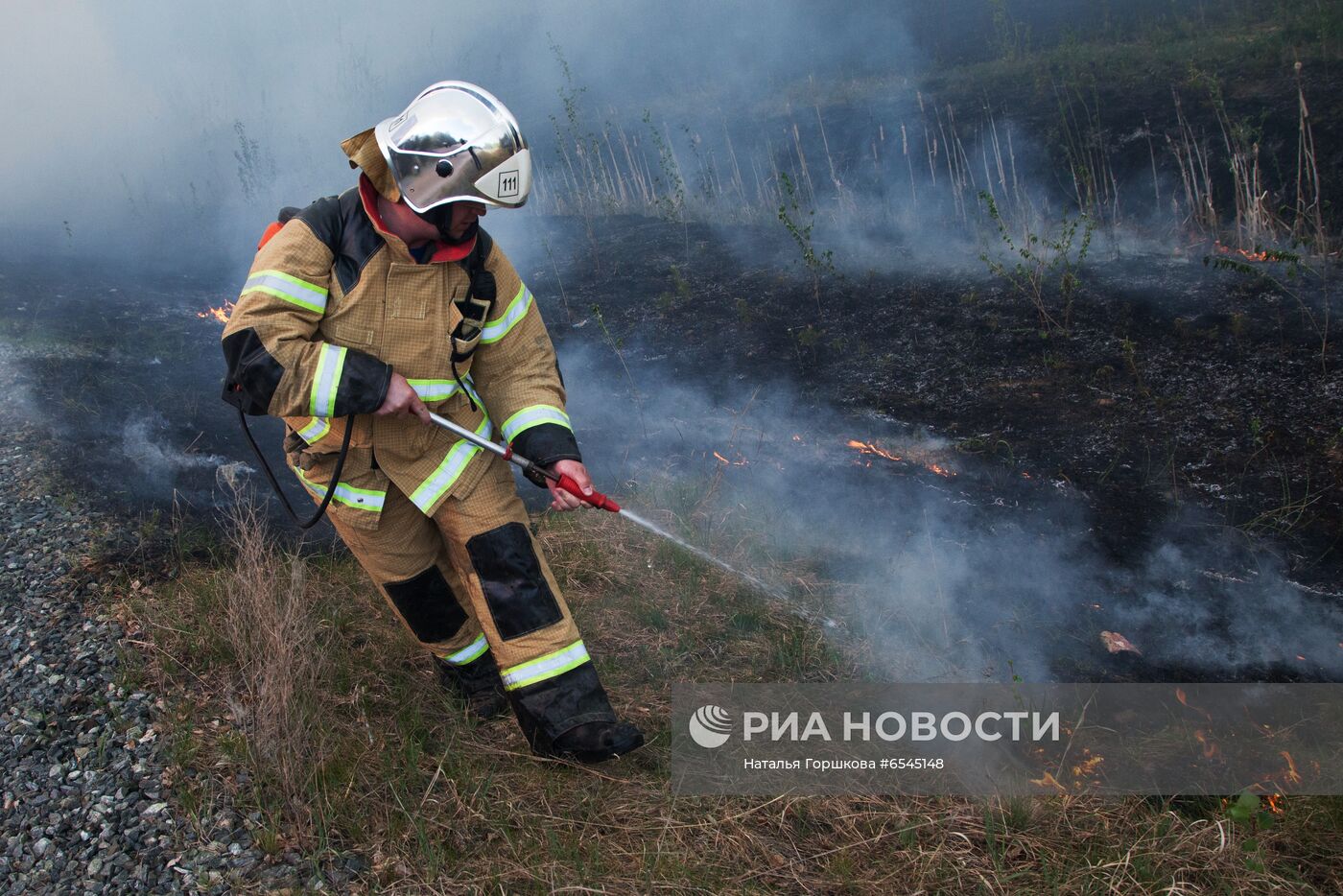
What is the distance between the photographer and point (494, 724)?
11.4 feet

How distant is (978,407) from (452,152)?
3410mm

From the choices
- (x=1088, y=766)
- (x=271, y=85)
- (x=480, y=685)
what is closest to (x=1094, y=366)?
(x=1088, y=766)

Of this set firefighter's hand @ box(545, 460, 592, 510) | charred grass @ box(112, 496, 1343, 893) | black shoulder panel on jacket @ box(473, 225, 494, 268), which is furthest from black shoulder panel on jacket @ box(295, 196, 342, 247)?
charred grass @ box(112, 496, 1343, 893)

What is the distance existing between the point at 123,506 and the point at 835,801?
3.50 meters

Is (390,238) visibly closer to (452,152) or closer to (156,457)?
(452,152)

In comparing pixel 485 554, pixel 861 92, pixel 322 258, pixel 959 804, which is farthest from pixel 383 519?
pixel 861 92

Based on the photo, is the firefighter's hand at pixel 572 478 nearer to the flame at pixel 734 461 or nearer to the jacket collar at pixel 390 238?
the jacket collar at pixel 390 238

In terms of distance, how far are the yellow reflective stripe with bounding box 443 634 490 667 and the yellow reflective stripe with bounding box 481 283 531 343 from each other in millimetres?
1109

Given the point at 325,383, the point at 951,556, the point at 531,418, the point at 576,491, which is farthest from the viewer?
the point at 951,556

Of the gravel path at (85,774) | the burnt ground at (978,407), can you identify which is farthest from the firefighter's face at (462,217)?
the burnt ground at (978,407)

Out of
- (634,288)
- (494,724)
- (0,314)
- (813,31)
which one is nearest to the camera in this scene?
(494,724)

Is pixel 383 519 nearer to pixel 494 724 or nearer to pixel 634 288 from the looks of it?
pixel 494 724

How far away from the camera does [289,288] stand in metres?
2.76

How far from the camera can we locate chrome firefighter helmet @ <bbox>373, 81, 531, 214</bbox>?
279cm
